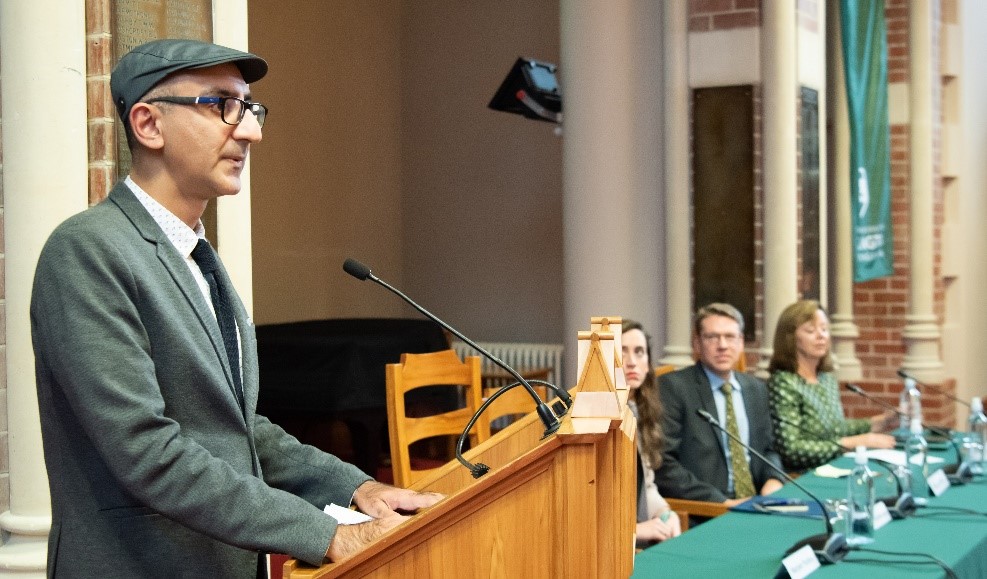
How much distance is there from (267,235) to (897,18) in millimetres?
4157

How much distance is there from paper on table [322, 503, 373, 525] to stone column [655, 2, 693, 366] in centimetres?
412

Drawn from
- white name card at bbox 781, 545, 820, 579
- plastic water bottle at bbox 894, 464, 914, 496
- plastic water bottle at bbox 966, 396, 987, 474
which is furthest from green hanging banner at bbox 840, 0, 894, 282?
white name card at bbox 781, 545, 820, 579

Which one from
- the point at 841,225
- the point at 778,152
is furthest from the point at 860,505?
the point at 841,225

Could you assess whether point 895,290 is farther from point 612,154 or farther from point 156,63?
point 156,63

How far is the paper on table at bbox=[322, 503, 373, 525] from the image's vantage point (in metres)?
1.53

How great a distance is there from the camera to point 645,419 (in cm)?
379

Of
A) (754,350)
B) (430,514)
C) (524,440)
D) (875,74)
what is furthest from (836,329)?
(430,514)

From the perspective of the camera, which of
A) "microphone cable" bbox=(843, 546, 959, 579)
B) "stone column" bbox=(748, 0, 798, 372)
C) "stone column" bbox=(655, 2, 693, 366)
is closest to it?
"microphone cable" bbox=(843, 546, 959, 579)

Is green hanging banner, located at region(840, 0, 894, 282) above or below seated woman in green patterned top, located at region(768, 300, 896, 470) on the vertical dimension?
Result: above

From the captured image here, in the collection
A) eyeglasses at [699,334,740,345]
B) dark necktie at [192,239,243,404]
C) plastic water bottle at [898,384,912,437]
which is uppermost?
dark necktie at [192,239,243,404]

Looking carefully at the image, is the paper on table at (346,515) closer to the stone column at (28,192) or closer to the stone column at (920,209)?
the stone column at (28,192)

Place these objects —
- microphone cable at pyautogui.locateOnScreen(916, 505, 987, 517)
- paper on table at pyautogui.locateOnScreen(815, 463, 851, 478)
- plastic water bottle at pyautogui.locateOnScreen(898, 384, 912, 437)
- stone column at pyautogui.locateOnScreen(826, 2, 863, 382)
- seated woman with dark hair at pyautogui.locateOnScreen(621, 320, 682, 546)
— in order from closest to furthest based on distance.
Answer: microphone cable at pyautogui.locateOnScreen(916, 505, 987, 517)
seated woman with dark hair at pyautogui.locateOnScreen(621, 320, 682, 546)
paper on table at pyautogui.locateOnScreen(815, 463, 851, 478)
plastic water bottle at pyautogui.locateOnScreen(898, 384, 912, 437)
stone column at pyautogui.locateOnScreen(826, 2, 863, 382)

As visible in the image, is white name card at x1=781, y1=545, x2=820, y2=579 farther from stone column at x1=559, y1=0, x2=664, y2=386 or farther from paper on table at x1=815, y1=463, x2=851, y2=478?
stone column at x1=559, y1=0, x2=664, y2=386

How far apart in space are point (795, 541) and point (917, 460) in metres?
1.36
